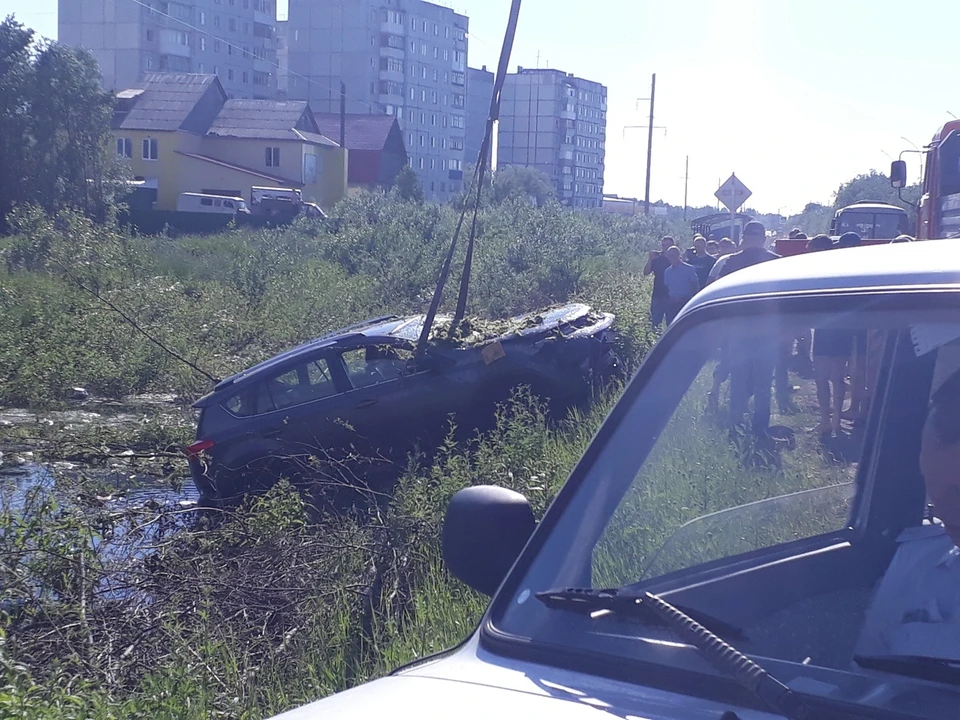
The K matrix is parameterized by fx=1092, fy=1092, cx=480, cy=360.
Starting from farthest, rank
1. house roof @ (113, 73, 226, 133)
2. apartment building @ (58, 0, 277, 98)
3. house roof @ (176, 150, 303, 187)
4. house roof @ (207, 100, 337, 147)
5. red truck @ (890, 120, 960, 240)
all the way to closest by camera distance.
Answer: apartment building @ (58, 0, 277, 98)
house roof @ (207, 100, 337, 147)
house roof @ (113, 73, 226, 133)
house roof @ (176, 150, 303, 187)
red truck @ (890, 120, 960, 240)

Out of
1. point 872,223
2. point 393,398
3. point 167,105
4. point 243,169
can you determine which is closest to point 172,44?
point 167,105

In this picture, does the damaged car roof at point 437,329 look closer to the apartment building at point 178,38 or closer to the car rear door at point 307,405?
the car rear door at point 307,405

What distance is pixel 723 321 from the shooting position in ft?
6.50

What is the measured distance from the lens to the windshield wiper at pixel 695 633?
1.58 m

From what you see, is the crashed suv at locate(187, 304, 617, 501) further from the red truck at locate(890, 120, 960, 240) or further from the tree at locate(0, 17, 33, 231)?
the tree at locate(0, 17, 33, 231)

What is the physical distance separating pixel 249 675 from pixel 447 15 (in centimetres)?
11070

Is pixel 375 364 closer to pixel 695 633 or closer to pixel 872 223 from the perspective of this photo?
pixel 695 633

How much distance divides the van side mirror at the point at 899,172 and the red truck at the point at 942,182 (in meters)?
2.83

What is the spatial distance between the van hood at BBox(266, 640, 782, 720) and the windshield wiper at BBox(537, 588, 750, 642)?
12 cm

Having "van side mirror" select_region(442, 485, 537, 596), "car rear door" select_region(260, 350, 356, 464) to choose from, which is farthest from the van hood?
"car rear door" select_region(260, 350, 356, 464)

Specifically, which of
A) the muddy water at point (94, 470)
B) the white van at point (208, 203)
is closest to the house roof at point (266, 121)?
the white van at point (208, 203)

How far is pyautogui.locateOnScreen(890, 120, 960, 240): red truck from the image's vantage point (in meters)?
13.1

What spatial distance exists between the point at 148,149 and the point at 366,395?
6314cm

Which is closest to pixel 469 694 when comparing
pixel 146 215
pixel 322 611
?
pixel 322 611
